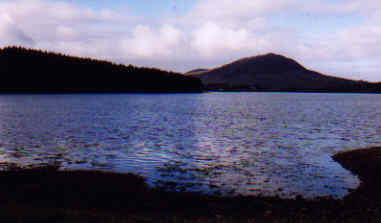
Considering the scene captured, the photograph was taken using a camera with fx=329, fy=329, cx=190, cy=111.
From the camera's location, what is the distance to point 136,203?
14688 mm

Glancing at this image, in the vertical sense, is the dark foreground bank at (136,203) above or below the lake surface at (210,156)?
above

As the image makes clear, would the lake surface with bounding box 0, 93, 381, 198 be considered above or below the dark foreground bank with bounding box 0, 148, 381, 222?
below

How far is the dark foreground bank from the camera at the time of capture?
464 inches

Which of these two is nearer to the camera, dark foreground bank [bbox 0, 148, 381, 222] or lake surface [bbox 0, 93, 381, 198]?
dark foreground bank [bbox 0, 148, 381, 222]

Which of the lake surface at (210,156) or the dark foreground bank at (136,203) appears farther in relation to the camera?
the lake surface at (210,156)

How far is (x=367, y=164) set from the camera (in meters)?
22.2

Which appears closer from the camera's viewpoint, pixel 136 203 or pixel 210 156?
pixel 136 203

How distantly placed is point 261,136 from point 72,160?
23.5 m

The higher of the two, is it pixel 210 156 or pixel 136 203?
pixel 136 203

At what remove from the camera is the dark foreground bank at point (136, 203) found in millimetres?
11789

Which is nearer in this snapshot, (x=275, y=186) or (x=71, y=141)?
(x=275, y=186)

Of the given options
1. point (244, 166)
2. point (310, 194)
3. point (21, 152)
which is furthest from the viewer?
point (21, 152)

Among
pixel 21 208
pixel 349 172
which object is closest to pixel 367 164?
pixel 349 172

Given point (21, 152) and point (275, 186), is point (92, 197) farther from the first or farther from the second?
point (21, 152)
